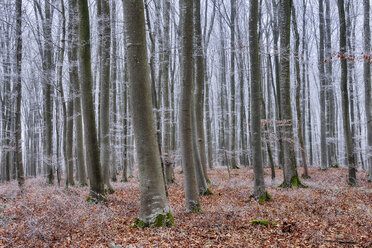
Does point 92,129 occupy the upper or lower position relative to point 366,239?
upper

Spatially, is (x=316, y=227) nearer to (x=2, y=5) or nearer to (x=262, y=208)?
(x=262, y=208)

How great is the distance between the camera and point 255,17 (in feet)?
26.7

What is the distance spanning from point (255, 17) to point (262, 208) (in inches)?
230

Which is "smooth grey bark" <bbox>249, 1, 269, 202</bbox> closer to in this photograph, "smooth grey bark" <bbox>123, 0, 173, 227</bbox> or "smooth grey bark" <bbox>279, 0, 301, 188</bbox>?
"smooth grey bark" <bbox>279, 0, 301, 188</bbox>

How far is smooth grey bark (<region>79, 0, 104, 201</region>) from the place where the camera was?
7863 millimetres

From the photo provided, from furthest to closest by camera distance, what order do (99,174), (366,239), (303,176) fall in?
1. (303,176)
2. (99,174)
3. (366,239)

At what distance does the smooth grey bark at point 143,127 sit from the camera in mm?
5184

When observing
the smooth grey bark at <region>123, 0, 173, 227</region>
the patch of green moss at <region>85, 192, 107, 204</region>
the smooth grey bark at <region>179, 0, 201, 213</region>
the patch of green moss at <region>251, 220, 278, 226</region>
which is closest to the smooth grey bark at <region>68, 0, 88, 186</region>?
the patch of green moss at <region>85, 192, 107, 204</region>

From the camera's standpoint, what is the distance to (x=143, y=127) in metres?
5.25

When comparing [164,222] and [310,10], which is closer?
[164,222]

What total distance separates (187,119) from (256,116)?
2568mm

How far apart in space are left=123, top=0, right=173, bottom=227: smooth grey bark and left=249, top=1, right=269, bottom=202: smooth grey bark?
3694mm

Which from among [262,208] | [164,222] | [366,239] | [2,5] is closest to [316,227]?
[366,239]

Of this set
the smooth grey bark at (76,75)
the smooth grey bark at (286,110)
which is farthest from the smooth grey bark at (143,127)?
the smooth grey bark at (286,110)
